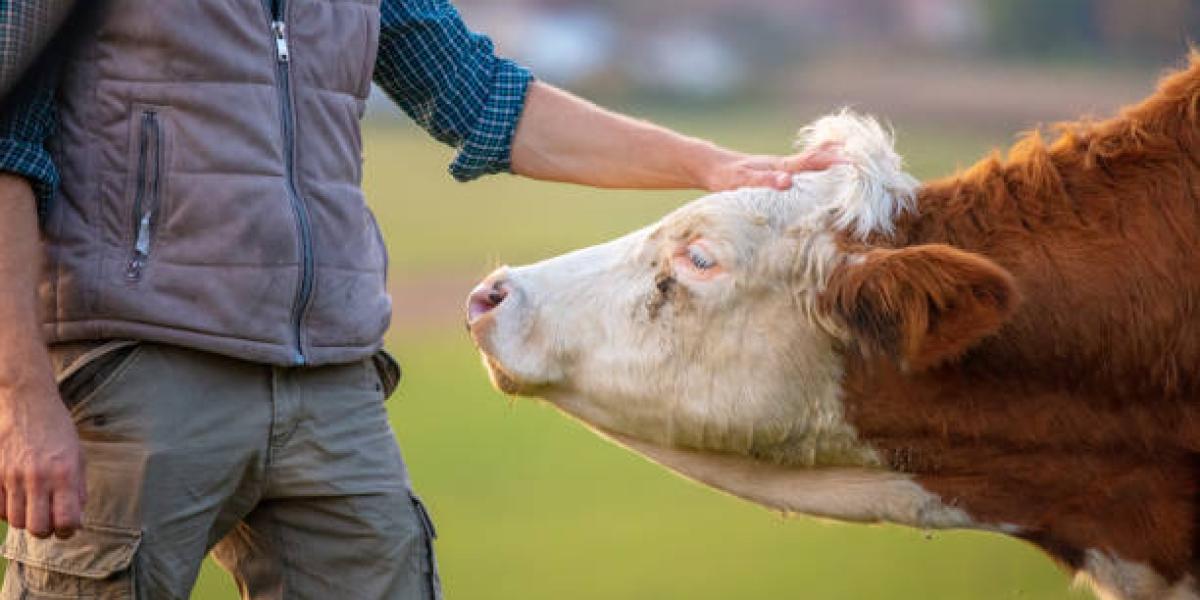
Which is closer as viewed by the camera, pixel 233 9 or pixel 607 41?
pixel 233 9

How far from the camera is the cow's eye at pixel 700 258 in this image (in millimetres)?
3537

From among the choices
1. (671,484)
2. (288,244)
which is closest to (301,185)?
(288,244)

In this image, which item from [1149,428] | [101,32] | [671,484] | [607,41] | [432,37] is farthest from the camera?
[607,41]

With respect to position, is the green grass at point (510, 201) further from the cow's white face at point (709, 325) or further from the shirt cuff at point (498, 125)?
the cow's white face at point (709, 325)

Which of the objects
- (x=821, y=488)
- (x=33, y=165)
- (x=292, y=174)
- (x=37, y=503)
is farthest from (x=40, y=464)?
(x=821, y=488)

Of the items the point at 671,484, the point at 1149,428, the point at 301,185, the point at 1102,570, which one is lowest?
the point at 671,484

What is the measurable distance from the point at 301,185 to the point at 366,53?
1.08 ft

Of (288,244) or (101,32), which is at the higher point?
(101,32)

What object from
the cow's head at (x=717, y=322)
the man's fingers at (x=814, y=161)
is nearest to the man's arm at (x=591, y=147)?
the man's fingers at (x=814, y=161)

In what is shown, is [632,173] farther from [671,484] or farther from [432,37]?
[671,484]

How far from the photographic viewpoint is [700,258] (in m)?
3.54

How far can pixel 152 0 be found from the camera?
3.08m

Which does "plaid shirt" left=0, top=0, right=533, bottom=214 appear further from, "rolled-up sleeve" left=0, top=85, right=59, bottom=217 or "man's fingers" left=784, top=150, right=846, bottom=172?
"rolled-up sleeve" left=0, top=85, right=59, bottom=217

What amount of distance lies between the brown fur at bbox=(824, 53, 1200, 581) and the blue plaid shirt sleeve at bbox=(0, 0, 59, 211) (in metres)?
1.41
